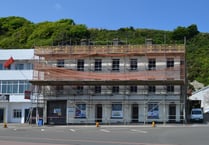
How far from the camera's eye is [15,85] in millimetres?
58875

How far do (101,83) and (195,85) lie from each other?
4155cm

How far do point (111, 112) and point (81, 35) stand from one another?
59927 mm

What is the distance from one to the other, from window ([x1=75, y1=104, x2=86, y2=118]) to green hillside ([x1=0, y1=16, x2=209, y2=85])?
1835 inches

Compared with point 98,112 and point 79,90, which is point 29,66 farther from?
point 98,112

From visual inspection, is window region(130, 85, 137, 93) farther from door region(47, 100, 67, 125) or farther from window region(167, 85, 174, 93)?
door region(47, 100, 67, 125)

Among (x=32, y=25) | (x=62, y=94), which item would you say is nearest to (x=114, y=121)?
(x=62, y=94)

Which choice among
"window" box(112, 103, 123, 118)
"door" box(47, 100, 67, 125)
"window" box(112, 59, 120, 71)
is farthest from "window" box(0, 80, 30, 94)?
"window" box(112, 103, 123, 118)

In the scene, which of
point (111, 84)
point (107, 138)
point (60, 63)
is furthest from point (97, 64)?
point (107, 138)

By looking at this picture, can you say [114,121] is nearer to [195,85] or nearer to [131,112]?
[131,112]

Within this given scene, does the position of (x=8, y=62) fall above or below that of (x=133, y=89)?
above

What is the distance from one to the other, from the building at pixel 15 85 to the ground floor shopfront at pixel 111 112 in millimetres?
4520

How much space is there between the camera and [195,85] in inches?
3553

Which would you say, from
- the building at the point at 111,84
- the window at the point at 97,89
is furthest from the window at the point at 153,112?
the window at the point at 97,89

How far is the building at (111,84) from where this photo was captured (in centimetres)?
5300
